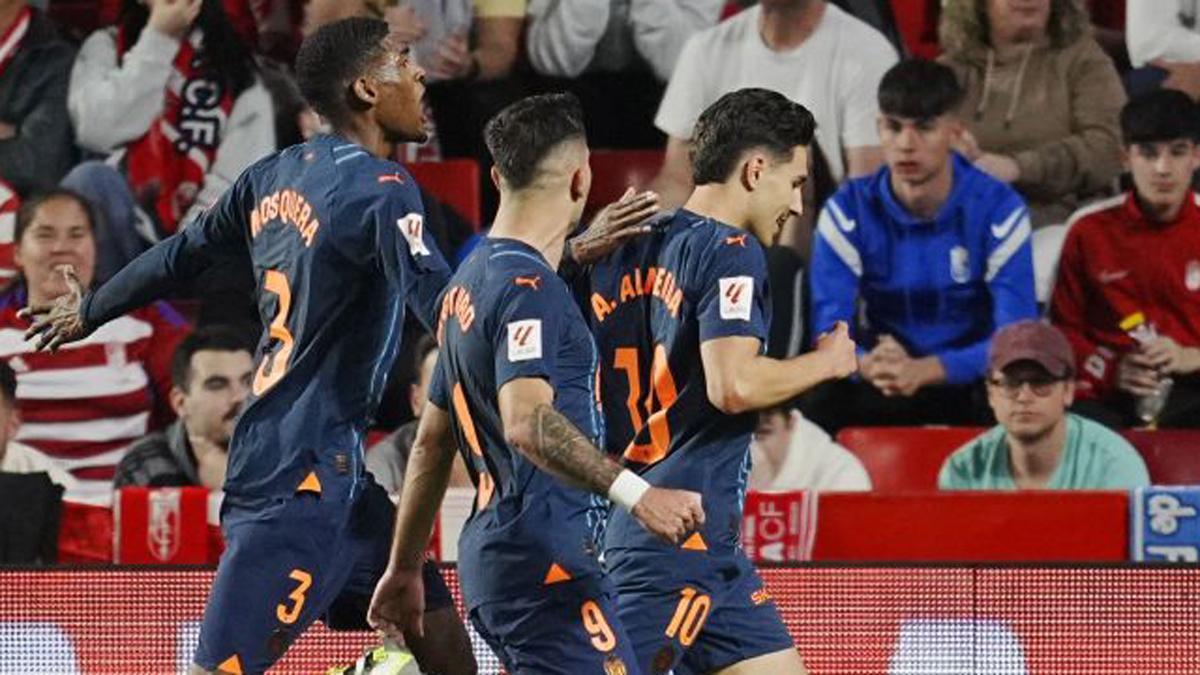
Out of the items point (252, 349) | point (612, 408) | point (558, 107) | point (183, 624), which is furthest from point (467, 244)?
point (558, 107)

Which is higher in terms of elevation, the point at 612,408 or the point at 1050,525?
the point at 612,408

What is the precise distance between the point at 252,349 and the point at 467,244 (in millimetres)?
899

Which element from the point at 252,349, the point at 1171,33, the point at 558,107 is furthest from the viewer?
the point at 1171,33

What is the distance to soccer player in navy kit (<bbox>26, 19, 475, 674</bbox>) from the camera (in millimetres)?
5883

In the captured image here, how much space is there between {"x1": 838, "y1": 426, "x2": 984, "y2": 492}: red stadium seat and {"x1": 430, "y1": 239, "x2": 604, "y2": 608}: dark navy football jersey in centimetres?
387

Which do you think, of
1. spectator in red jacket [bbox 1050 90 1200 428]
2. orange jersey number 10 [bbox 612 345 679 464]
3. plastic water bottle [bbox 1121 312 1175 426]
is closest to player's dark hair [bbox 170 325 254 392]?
spectator in red jacket [bbox 1050 90 1200 428]

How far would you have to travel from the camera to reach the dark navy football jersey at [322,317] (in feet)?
19.5

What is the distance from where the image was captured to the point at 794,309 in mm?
9633

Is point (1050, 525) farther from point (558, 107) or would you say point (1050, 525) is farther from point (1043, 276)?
point (558, 107)

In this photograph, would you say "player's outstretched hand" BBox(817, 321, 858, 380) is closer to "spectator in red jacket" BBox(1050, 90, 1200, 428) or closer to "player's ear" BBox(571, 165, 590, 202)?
"player's ear" BBox(571, 165, 590, 202)

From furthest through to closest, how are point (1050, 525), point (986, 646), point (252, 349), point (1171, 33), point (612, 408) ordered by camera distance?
point (1171, 33)
point (252, 349)
point (1050, 525)
point (986, 646)
point (612, 408)

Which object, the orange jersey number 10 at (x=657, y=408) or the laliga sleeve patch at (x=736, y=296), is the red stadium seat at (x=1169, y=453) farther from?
the laliga sleeve patch at (x=736, y=296)

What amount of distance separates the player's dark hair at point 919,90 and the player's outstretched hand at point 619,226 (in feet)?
11.6

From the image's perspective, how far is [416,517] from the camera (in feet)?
18.4
